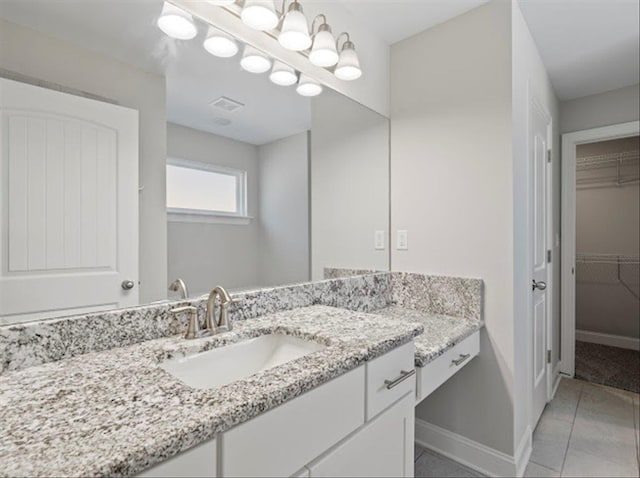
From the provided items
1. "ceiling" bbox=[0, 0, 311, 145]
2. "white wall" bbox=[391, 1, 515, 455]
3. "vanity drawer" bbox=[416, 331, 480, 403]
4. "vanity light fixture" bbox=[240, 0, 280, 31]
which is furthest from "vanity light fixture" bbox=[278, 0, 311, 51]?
"vanity drawer" bbox=[416, 331, 480, 403]

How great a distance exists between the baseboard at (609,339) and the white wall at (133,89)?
176 inches

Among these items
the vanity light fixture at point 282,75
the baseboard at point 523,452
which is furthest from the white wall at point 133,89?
the baseboard at point 523,452

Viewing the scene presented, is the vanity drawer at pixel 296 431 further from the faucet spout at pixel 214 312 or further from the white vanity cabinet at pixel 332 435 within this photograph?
the faucet spout at pixel 214 312

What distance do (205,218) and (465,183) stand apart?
1.27 meters

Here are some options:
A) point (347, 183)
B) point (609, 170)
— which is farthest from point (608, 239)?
point (347, 183)

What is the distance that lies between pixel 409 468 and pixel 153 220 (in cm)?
118

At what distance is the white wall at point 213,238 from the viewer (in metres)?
1.17

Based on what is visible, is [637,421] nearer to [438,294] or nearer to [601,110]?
[438,294]

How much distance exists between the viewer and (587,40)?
2039 mm

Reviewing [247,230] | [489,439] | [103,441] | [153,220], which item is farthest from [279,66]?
[489,439]

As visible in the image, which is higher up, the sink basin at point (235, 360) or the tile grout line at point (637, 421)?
the sink basin at point (235, 360)

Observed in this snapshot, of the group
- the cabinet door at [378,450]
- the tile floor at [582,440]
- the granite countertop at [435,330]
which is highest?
the granite countertop at [435,330]

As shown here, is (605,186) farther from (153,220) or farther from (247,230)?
(153,220)

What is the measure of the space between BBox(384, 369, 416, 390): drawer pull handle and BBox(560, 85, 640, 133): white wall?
286 centimetres
